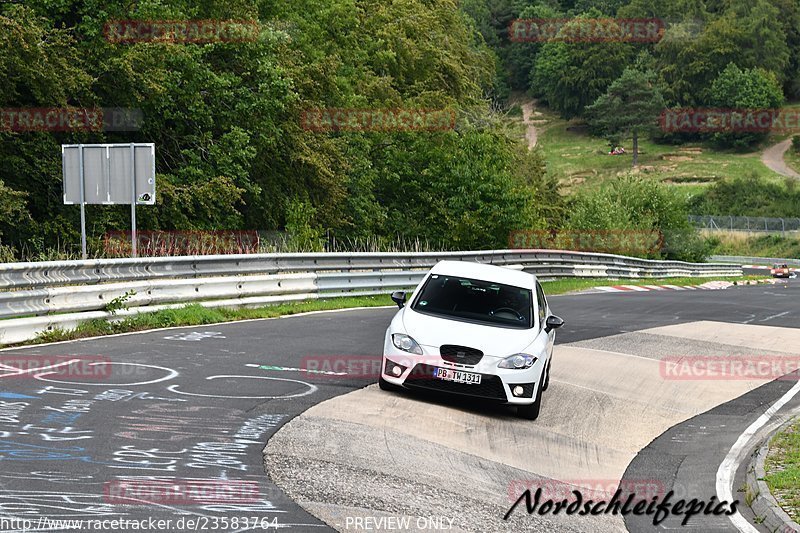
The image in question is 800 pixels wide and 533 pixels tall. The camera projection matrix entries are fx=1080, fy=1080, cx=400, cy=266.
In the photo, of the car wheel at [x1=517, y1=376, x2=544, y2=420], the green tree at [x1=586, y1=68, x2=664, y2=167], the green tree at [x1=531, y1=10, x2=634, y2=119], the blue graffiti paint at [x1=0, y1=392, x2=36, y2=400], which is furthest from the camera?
the green tree at [x1=531, y1=10, x2=634, y2=119]

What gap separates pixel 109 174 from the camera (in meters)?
18.4

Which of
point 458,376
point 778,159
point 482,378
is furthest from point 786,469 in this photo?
point 778,159

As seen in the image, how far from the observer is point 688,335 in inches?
803

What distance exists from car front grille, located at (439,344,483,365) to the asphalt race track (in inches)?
22.3

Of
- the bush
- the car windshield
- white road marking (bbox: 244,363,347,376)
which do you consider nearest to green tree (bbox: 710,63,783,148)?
the bush

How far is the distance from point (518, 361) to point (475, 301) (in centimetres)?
145

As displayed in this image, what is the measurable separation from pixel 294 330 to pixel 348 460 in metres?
8.42

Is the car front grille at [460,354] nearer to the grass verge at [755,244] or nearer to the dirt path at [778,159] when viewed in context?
the grass verge at [755,244]

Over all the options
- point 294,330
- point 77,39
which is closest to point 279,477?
point 294,330

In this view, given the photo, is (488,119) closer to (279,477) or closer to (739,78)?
(279,477)

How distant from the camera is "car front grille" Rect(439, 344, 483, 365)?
36.8ft

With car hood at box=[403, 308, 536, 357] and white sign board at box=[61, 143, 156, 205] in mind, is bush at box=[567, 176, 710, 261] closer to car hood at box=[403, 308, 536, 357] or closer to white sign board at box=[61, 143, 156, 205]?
white sign board at box=[61, 143, 156, 205]

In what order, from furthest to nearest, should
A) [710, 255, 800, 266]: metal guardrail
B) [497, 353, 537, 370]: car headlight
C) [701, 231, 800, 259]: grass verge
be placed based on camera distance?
[701, 231, 800, 259]: grass verge < [710, 255, 800, 266]: metal guardrail < [497, 353, 537, 370]: car headlight

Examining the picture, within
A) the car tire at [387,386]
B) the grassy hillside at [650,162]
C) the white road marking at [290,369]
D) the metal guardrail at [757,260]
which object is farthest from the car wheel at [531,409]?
the grassy hillside at [650,162]
